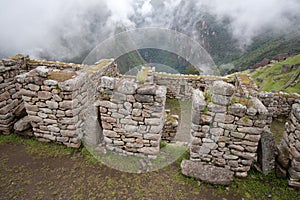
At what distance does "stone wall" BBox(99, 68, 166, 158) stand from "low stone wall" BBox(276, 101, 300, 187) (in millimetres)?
3239

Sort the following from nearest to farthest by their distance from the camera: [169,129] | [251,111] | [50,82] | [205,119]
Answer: [251,111], [205,119], [50,82], [169,129]

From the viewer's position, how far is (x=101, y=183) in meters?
5.05

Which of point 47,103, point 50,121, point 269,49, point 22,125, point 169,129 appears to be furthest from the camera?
point 269,49

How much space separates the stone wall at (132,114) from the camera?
5109mm

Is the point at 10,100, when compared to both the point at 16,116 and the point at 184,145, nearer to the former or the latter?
the point at 16,116

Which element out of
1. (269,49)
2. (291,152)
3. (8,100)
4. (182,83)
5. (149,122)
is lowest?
(291,152)

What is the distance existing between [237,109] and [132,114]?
2.67 metres

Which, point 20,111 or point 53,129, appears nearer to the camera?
point 53,129

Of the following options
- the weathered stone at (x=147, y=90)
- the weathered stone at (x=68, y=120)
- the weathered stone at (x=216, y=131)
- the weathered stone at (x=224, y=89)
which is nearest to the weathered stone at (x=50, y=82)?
the weathered stone at (x=68, y=120)

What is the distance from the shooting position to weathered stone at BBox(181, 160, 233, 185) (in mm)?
4965

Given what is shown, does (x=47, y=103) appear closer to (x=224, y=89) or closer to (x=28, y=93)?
(x=28, y=93)

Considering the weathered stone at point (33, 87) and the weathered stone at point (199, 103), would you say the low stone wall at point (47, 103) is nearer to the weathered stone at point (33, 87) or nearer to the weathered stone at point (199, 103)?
the weathered stone at point (33, 87)

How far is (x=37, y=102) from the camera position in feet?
19.4

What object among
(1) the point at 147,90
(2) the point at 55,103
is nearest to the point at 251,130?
(1) the point at 147,90
